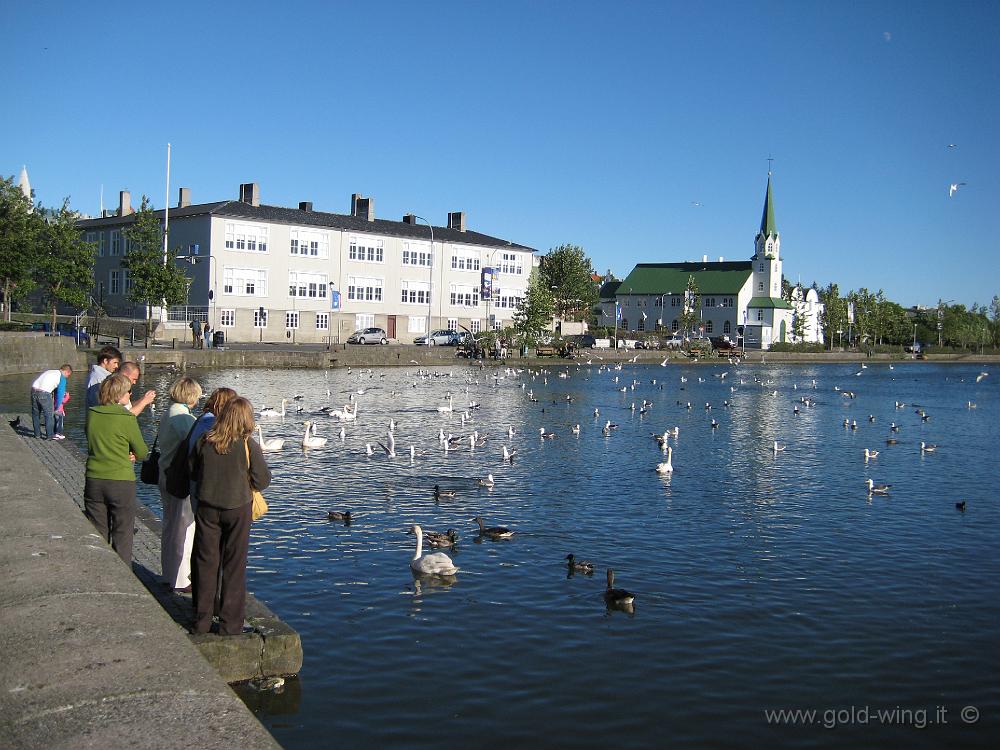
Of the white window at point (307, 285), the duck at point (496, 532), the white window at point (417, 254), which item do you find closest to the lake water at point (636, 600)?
the duck at point (496, 532)

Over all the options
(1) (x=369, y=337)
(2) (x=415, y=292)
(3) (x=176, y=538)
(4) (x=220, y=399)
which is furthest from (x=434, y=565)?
(2) (x=415, y=292)

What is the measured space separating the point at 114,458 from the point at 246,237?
79655 mm

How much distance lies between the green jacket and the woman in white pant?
41cm

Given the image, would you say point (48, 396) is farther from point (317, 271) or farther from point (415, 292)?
point (415, 292)

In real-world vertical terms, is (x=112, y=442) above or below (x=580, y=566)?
above

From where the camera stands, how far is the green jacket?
396 inches

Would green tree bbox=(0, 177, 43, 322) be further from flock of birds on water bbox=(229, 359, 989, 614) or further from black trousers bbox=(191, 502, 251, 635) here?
black trousers bbox=(191, 502, 251, 635)

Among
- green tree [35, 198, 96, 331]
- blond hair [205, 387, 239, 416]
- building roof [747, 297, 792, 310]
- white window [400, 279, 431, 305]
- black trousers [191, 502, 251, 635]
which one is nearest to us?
blond hair [205, 387, 239, 416]

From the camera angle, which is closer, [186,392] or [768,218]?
[186,392]

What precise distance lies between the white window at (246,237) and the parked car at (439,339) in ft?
56.4

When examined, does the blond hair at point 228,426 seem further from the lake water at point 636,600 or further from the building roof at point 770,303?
the building roof at point 770,303

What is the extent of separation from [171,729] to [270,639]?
3.35 metres

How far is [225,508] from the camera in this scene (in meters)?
8.62

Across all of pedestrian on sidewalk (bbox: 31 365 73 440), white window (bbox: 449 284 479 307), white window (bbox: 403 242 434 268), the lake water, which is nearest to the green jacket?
the lake water
